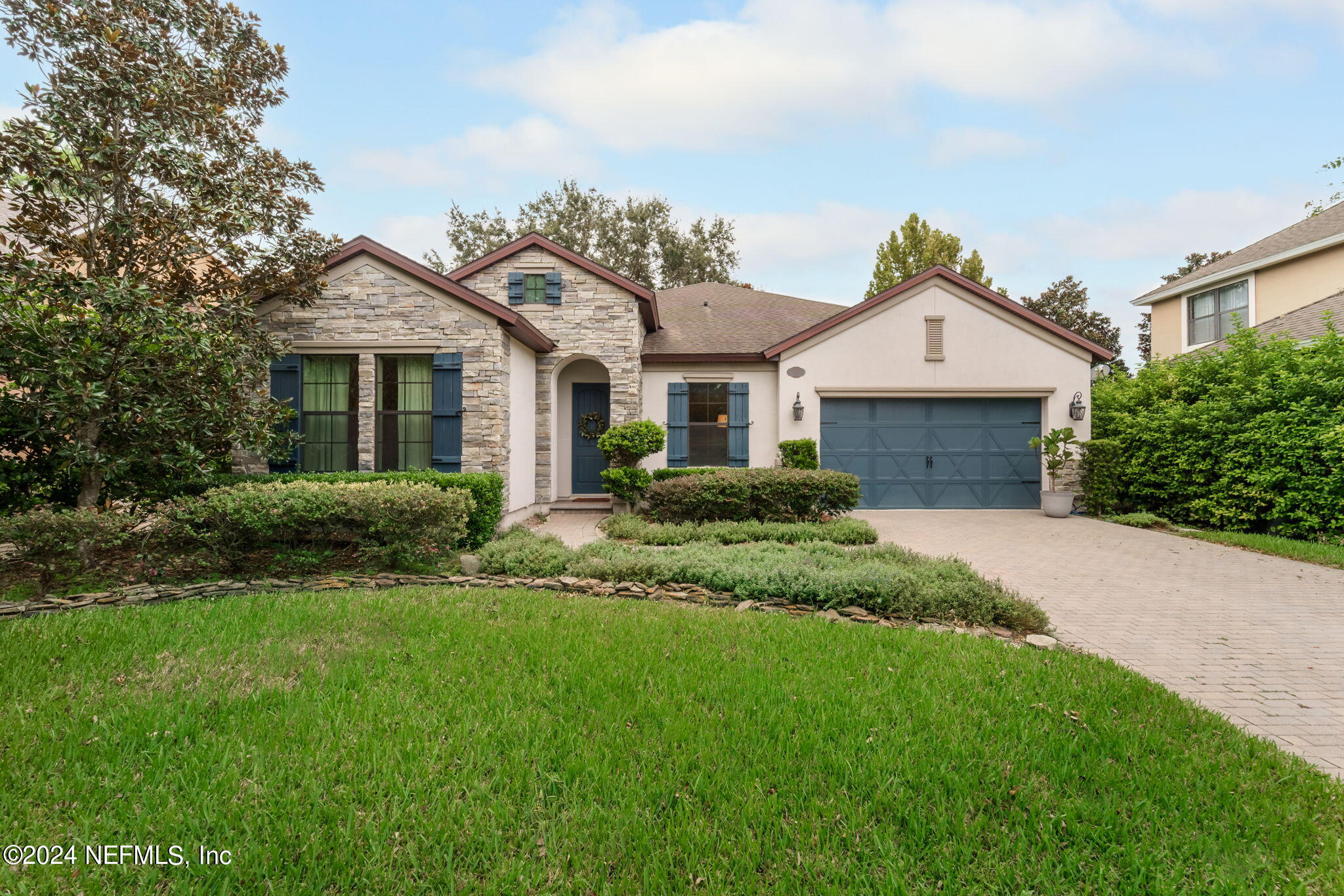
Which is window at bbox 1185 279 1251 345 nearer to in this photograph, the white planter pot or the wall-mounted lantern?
the wall-mounted lantern

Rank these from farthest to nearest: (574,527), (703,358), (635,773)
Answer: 1. (703,358)
2. (574,527)
3. (635,773)

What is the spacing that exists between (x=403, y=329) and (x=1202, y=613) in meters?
10.1

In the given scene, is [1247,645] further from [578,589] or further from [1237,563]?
[578,589]

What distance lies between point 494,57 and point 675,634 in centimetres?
1163

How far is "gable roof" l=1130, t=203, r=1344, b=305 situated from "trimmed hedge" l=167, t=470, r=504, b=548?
57.8 ft

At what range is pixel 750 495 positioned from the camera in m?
9.84

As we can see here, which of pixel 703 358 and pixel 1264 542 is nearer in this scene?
pixel 1264 542

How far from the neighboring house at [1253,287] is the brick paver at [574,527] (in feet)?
40.8

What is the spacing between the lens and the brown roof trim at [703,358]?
41.8 feet

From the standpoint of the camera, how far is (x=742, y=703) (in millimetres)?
3002

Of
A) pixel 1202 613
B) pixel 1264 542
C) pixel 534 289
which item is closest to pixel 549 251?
pixel 534 289

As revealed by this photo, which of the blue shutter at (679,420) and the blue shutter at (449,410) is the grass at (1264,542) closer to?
the blue shutter at (679,420)

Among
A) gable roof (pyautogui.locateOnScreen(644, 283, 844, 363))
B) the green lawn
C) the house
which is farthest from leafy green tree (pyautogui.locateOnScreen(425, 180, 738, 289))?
the green lawn

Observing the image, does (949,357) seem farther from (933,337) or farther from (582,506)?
(582,506)
